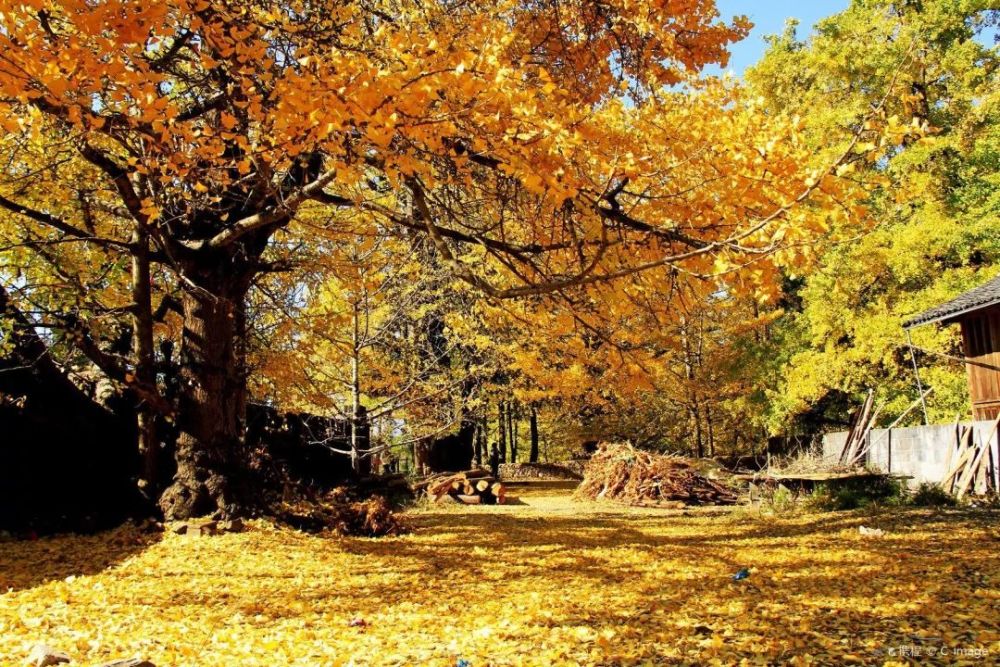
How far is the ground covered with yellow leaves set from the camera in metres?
3.60

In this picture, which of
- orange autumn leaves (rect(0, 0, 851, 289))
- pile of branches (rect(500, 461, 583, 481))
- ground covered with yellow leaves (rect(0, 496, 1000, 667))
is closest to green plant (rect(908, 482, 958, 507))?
ground covered with yellow leaves (rect(0, 496, 1000, 667))

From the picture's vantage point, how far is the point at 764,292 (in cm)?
503

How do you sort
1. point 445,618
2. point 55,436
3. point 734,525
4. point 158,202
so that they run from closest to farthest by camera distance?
1. point 445,618
2. point 158,202
3. point 55,436
4. point 734,525

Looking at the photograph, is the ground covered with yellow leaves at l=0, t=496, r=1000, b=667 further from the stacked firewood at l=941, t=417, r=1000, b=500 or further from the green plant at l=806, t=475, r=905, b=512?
the stacked firewood at l=941, t=417, r=1000, b=500

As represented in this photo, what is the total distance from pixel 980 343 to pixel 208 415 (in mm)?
13093

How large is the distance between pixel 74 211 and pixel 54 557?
4.23 meters

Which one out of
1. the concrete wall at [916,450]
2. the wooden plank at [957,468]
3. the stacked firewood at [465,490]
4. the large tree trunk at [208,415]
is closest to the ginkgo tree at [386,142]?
the large tree trunk at [208,415]

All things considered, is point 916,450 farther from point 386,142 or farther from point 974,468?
point 386,142

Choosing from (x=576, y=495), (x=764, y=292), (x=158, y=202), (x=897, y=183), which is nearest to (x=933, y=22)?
(x=897, y=183)

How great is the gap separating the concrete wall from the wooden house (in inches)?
71.2

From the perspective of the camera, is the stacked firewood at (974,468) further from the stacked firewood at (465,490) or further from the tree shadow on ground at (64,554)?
the tree shadow on ground at (64,554)

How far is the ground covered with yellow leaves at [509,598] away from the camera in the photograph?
11.8 feet

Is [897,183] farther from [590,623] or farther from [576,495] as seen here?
[590,623]

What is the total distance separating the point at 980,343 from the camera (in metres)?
13.2
